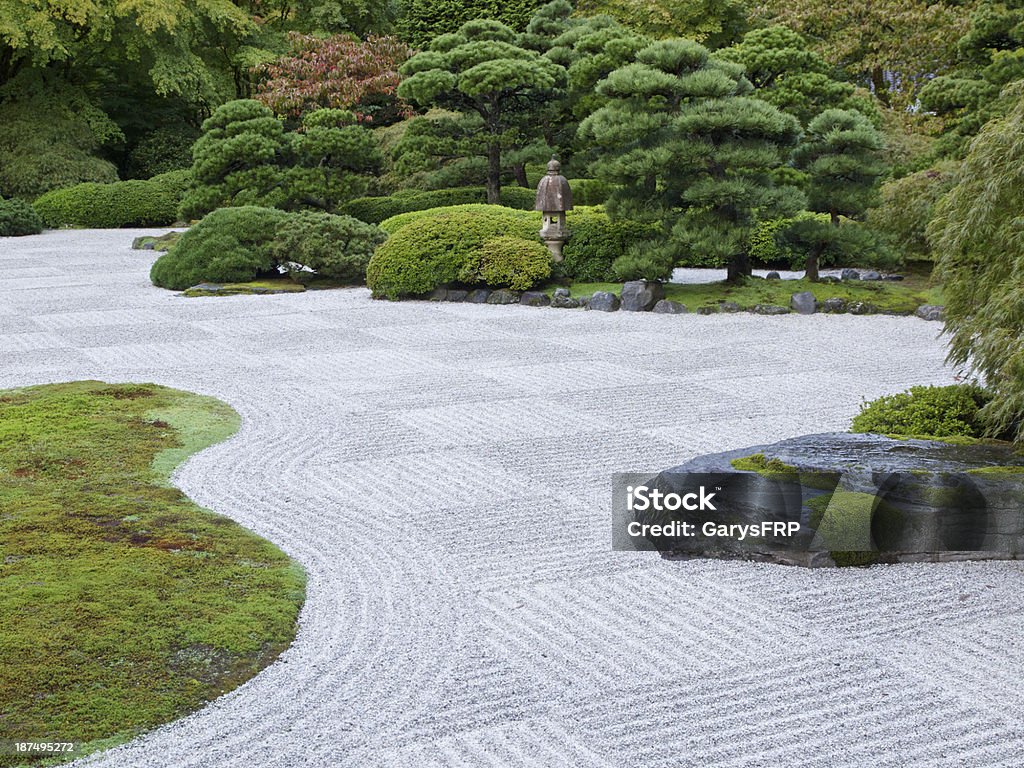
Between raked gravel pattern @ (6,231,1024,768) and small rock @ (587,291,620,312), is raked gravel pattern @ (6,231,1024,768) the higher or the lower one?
the lower one

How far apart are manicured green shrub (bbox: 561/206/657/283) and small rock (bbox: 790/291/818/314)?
2.06m

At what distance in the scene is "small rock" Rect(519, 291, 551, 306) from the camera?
11.8 meters

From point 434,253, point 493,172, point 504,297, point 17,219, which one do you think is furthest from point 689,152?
point 17,219

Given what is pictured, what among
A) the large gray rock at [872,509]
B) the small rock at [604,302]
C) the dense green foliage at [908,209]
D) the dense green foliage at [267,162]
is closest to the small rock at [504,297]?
the small rock at [604,302]

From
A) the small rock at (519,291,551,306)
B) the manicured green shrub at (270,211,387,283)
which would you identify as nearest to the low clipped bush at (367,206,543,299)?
the small rock at (519,291,551,306)

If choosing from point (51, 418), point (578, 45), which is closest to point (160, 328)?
point (51, 418)

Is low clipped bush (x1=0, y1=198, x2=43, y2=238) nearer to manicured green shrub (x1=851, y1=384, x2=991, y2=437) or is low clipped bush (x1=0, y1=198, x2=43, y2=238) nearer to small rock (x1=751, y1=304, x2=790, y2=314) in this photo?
small rock (x1=751, y1=304, x2=790, y2=314)

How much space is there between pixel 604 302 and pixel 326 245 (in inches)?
155

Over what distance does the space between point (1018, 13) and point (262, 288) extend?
29.5 feet

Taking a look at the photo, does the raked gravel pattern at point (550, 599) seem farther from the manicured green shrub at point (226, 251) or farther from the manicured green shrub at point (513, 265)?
the manicured green shrub at point (226, 251)

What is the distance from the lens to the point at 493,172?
1719cm

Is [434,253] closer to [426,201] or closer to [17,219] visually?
[426,201]

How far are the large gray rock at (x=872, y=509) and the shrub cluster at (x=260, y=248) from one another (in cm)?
988

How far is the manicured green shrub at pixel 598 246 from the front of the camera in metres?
12.4
